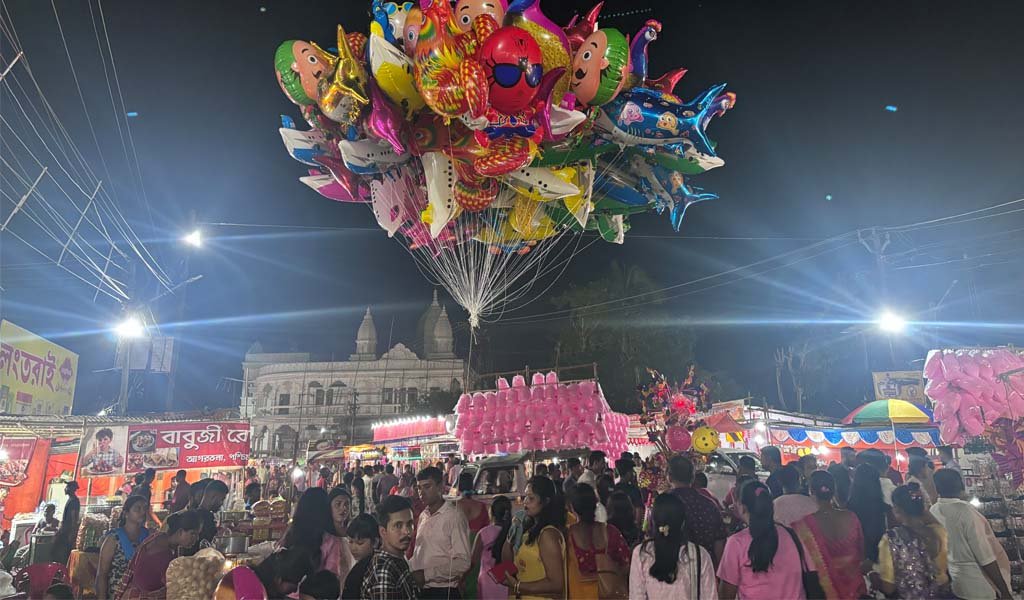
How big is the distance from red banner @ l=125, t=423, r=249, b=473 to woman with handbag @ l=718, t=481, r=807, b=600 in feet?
33.8

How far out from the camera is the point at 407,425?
26.5 metres

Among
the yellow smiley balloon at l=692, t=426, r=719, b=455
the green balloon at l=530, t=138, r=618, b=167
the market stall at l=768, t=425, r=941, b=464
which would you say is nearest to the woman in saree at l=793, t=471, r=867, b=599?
the green balloon at l=530, t=138, r=618, b=167

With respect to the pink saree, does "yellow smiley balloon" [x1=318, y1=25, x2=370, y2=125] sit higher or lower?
higher

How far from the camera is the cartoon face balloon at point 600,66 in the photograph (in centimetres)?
528

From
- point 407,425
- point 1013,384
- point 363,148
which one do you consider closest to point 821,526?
point 363,148

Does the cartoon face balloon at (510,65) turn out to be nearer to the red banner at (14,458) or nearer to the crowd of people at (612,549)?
the crowd of people at (612,549)

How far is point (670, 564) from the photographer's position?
9.72 ft

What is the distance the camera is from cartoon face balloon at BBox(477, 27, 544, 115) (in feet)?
15.4

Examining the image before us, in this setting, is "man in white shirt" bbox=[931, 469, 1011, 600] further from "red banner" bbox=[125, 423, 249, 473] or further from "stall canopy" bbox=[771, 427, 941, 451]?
"stall canopy" bbox=[771, 427, 941, 451]

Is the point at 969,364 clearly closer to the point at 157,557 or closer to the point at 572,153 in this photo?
the point at 572,153

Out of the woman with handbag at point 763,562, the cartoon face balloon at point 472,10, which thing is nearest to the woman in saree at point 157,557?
the woman with handbag at point 763,562

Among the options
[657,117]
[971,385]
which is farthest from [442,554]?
[971,385]

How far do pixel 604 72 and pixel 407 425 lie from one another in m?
23.4

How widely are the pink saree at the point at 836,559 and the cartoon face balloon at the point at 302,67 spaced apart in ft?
17.9
